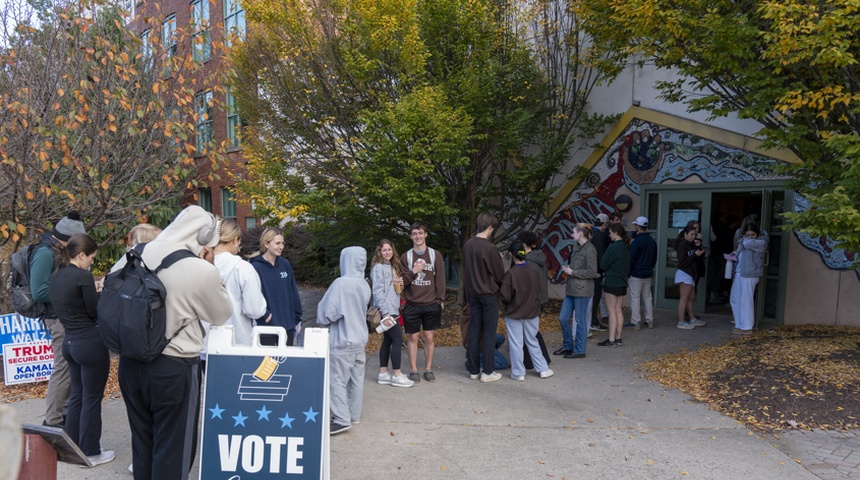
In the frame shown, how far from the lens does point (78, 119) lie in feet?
19.0

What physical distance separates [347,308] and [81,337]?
1984mm

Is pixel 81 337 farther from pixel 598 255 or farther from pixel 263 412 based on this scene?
pixel 598 255

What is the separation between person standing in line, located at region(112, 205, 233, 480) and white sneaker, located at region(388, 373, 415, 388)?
10.2 feet

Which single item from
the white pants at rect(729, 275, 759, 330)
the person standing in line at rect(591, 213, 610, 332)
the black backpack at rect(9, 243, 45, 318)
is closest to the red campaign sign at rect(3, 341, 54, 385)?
the black backpack at rect(9, 243, 45, 318)

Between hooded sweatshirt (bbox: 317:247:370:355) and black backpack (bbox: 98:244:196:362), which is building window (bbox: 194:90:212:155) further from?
black backpack (bbox: 98:244:196:362)

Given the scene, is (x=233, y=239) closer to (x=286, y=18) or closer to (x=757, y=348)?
(x=286, y=18)

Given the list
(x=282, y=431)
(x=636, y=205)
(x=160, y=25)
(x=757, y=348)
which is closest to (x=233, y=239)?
(x=282, y=431)

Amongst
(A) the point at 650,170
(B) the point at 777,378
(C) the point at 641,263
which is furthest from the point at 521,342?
(A) the point at 650,170

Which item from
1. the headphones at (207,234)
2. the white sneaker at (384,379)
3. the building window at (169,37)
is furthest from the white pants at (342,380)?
the building window at (169,37)

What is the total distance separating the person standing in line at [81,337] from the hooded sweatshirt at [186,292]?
118 centimetres

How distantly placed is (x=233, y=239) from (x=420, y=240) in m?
2.25

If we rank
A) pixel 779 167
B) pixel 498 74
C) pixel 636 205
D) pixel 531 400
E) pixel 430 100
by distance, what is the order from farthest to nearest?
1. pixel 636 205
2. pixel 498 74
3. pixel 430 100
4. pixel 779 167
5. pixel 531 400

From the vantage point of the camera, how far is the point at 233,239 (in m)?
5.06

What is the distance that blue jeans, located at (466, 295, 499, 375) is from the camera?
6621 mm
